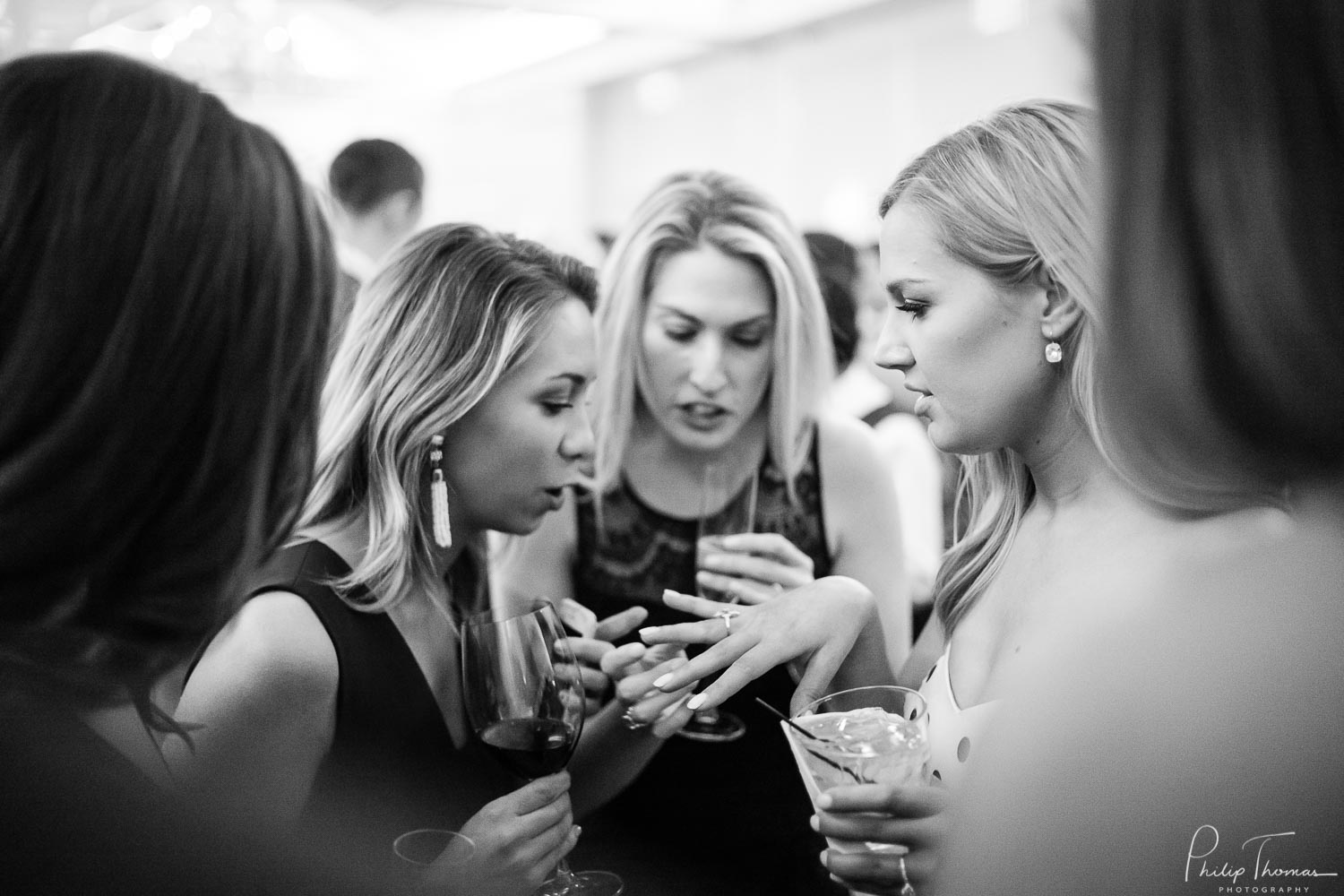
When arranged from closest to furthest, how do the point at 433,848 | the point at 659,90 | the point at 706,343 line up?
the point at 433,848, the point at 706,343, the point at 659,90

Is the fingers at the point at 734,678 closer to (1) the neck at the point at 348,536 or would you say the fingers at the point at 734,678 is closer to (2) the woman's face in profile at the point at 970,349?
(2) the woman's face in profile at the point at 970,349

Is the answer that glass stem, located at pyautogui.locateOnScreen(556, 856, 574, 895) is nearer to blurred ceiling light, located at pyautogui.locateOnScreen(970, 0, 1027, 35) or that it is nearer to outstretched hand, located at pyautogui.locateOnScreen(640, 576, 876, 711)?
outstretched hand, located at pyautogui.locateOnScreen(640, 576, 876, 711)

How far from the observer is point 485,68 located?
10.7 metres

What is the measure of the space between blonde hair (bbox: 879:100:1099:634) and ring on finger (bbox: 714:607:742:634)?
0.54 metres

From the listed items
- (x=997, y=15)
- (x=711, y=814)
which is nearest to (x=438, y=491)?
(x=711, y=814)

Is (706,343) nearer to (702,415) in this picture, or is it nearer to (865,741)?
(702,415)

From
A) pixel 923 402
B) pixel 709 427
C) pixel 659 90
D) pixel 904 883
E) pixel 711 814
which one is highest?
pixel 659 90

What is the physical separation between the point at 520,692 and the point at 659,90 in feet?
35.3

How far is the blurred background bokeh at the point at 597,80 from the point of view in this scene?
23.0ft

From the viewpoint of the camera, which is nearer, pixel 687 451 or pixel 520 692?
pixel 520 692

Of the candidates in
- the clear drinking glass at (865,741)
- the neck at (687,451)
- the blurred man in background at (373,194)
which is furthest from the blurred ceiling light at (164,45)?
the clear drinking glass at (865,741)

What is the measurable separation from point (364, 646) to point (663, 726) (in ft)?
1.39

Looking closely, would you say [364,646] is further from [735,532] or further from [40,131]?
[40,131]

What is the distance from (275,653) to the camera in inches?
54.6
